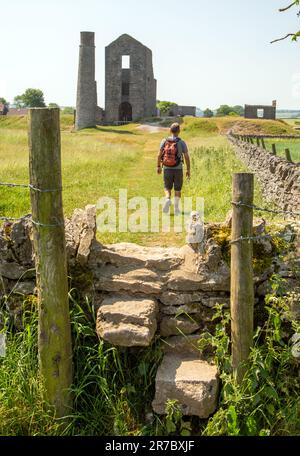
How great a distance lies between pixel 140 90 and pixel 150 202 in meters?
49.2

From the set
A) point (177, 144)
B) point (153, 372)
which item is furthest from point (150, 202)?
point (153, 372)

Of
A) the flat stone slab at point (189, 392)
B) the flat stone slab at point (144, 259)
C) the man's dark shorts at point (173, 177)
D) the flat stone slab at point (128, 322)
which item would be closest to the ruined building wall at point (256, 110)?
the man's dark shorts at point (173, 177)

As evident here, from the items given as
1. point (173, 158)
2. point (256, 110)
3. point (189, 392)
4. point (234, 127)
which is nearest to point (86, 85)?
point (234, 127)

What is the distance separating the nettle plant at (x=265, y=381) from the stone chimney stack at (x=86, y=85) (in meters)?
50.8

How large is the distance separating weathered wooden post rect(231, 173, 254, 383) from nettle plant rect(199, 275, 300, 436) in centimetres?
8

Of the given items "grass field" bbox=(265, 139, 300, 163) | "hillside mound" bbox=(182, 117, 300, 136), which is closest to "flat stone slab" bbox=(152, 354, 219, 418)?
"grass field" bbox=(265, 139, 300, 163)

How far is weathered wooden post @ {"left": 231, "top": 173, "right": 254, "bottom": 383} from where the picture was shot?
416 centimetres

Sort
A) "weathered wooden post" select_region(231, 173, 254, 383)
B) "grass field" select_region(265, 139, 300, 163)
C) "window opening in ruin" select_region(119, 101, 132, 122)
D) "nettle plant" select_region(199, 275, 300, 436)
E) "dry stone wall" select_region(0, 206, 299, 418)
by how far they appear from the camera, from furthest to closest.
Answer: "window opening in ruin" select_region(119, 101, 132, 122) → "grass field" select_region(265, 139, 300, 163) → "dry stone wall" select_region(0, 206, 299, 418) → "weathered wooden post" select_region(231, 173, 254, 383) → "nettle plant" select_region(199, 275, 300, 436)

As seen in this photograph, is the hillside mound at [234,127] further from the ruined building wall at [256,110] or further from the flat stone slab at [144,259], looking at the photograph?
the flat stone slab at [144,259]

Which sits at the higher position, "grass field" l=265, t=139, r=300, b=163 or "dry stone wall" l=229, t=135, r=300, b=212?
"grass field" l=265, t=139, r=300, b=163

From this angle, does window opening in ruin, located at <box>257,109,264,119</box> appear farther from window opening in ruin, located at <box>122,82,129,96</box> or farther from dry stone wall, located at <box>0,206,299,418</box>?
dry stone wall, located at <box>0,206,299,418</box>

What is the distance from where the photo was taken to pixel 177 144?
975cm
